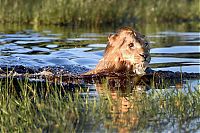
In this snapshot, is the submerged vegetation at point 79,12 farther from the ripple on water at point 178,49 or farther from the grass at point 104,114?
the grass at point 104,114

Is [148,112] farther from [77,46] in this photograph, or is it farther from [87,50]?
[77,46]

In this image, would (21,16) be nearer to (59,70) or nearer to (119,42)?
(59,70)

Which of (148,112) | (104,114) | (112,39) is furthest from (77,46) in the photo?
(104,114)

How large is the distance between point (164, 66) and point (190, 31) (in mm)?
8341

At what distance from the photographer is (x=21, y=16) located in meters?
21.0

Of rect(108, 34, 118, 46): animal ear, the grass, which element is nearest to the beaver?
rect(108, 34, 118, 46): animal ear

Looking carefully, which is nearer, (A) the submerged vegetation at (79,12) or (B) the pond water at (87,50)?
(B) the pond water at (87,50)

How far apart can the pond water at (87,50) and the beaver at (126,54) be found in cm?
57

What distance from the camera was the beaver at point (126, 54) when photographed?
8.92 meters

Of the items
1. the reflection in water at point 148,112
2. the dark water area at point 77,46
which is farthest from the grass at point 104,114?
the dark water area at point 77,46

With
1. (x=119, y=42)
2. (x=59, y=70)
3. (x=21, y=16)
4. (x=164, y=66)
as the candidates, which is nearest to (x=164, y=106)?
(x=119, y=42)

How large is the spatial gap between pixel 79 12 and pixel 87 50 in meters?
7.91

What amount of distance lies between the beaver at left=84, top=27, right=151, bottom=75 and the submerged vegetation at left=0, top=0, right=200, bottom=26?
38.5ft

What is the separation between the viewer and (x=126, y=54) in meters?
9.12
